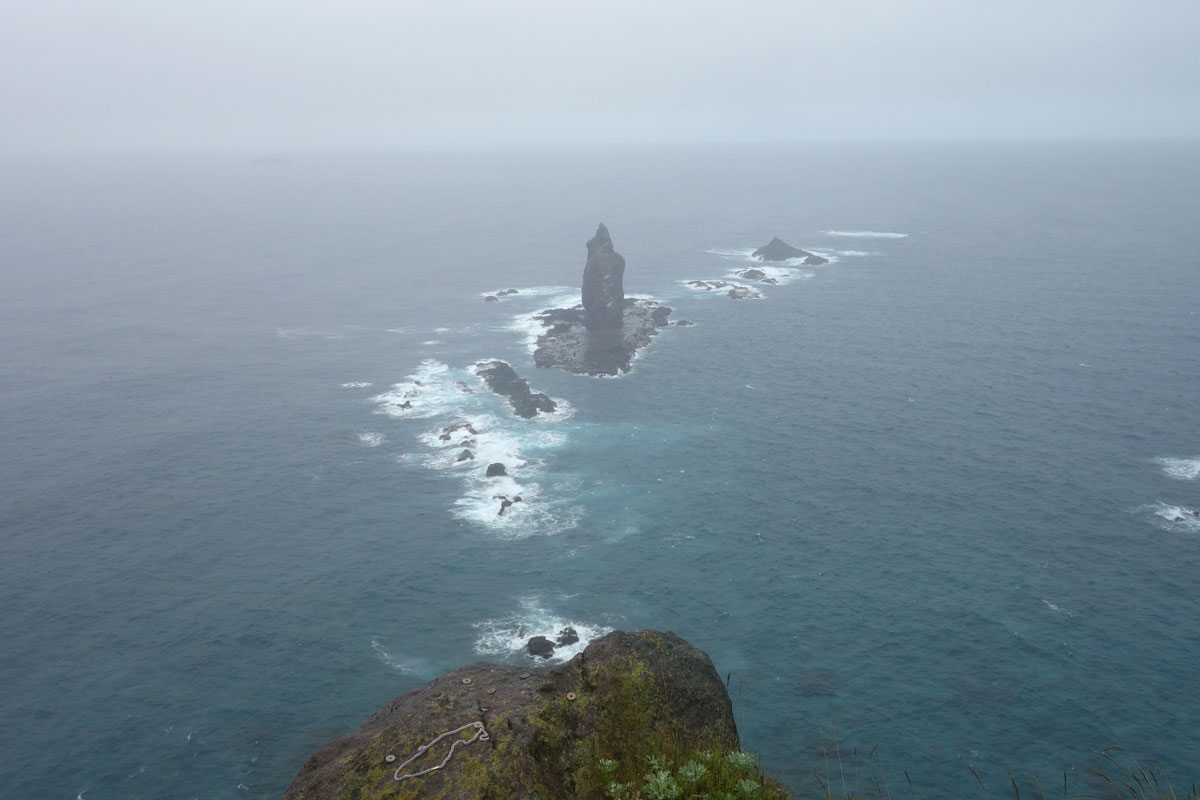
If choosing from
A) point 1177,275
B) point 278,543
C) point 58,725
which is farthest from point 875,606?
point 1177,275

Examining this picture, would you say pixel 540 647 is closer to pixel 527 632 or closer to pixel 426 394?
pixel 527 632

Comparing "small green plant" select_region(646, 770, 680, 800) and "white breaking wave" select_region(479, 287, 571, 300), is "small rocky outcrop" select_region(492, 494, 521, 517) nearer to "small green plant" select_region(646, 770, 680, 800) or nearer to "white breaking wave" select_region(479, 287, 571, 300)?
"small green plant" select_region(646, 770, 680, 800)

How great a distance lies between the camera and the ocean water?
171 feet

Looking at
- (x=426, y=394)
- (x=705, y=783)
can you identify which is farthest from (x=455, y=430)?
(x=705, y=783)

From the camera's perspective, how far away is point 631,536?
73.7 m

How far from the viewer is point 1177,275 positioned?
162m

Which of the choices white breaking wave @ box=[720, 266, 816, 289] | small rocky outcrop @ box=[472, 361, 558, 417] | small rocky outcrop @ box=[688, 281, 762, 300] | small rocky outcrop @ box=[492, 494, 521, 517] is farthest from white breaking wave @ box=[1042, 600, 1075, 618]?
white breaking wave @ box=[720, 266, 816, 289]

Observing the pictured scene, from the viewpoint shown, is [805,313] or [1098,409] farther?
[805,313]

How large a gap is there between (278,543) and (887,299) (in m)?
122

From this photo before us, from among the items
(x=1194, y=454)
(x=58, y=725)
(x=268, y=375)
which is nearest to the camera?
(x=58, y=725)

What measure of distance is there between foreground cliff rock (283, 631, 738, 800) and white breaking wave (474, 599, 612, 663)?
1164 inches

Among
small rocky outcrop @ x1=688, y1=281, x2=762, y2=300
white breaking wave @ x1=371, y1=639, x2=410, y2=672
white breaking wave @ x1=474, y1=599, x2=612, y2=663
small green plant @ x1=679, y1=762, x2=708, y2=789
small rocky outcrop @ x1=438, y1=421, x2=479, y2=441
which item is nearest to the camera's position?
small green plant @ x1=679, y1=762, x2=708, y2=789

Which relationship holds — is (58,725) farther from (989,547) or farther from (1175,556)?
(1175,556)

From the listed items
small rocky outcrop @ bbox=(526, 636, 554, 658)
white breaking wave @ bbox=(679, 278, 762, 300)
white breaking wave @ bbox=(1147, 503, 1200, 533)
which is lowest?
small rocky outcrop @ bbox=(526, 636, 554, 658)
